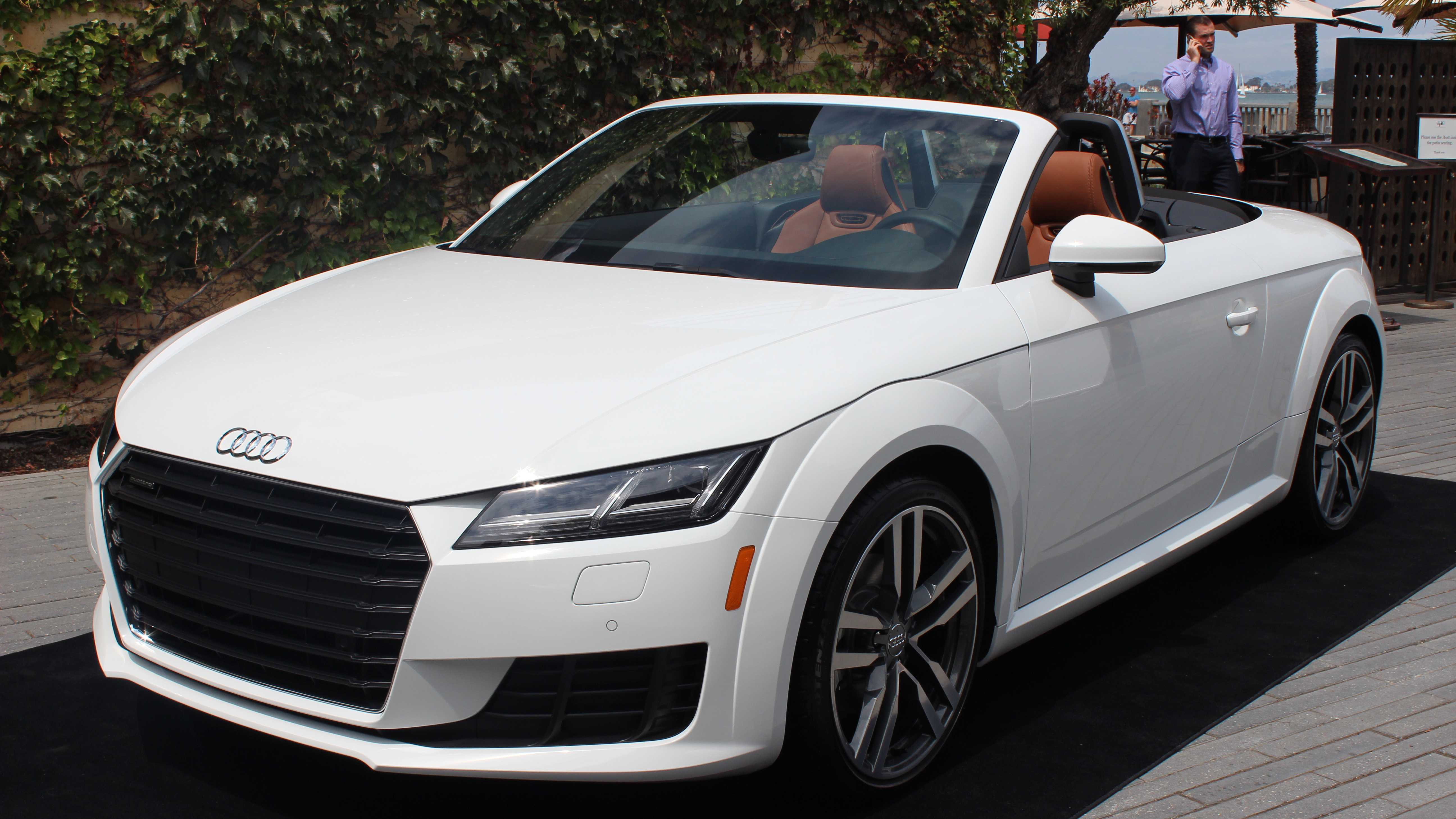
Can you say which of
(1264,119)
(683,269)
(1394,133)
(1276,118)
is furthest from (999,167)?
(1264,119)

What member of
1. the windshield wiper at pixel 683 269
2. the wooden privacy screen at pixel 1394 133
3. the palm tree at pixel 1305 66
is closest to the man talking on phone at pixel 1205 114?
the wooden privacy screen at pixel 1394 133

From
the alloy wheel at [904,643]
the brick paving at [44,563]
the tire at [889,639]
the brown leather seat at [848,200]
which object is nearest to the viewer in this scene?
the tire at [889,639]

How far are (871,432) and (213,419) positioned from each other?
1332mm

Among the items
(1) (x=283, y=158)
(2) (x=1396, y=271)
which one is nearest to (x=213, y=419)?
(1) (x=283, y=158)

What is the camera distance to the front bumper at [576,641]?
88.9 inches

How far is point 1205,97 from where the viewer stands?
32.9ft

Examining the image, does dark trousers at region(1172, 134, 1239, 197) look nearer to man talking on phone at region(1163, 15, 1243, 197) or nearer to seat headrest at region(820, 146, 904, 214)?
man talking on phone at region(1163, 15, 1243, 197)

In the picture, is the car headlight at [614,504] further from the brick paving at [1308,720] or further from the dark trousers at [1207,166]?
the dark trousers at [1207,166]

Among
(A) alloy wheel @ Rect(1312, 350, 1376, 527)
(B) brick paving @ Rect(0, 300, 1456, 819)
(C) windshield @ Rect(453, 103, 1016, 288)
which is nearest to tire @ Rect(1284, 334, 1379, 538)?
(A) alloy wheel @ Rect(1312, 350, 1376, 527)

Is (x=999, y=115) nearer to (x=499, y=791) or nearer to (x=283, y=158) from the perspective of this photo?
(x=499, y=791)

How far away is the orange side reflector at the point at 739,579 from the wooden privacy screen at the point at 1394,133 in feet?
35.2

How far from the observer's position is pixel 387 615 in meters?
2.29

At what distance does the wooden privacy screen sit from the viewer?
11562mm

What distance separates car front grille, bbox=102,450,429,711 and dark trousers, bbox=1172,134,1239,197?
9.16 m
